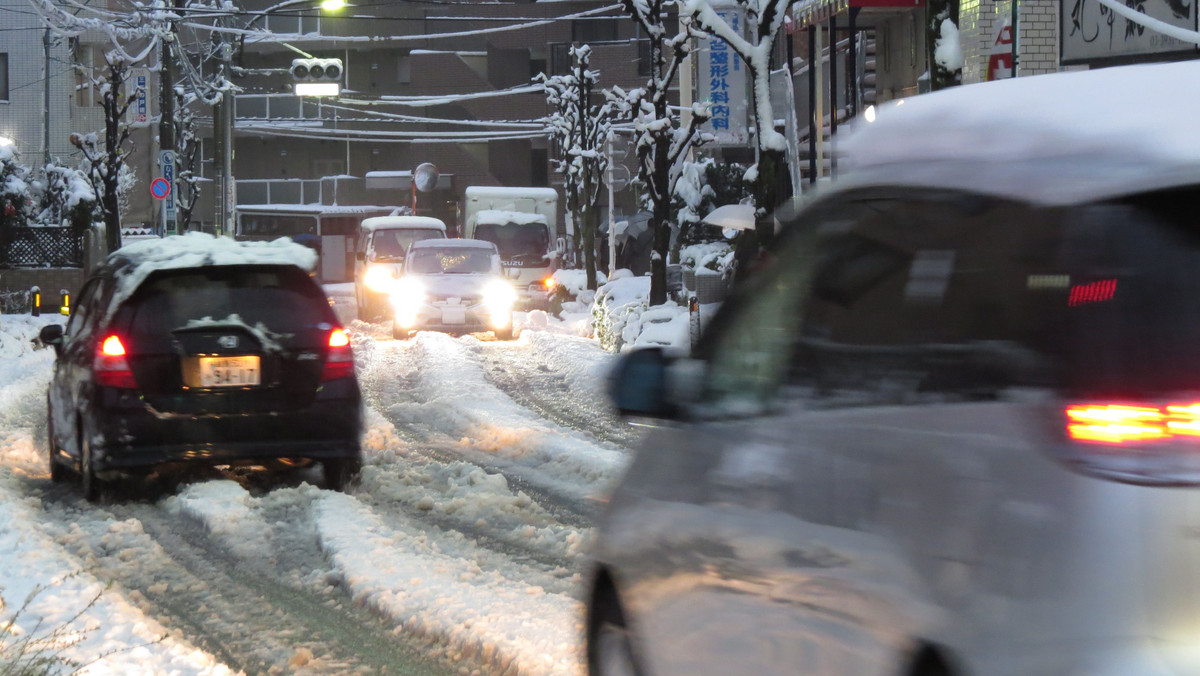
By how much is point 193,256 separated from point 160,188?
25.7 m

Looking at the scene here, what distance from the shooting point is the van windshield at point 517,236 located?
38625 mm

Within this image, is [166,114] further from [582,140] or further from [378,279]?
[582,140]

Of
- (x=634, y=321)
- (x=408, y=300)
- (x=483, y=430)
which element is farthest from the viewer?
(x=408, y=300)

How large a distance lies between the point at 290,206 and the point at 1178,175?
70757mm

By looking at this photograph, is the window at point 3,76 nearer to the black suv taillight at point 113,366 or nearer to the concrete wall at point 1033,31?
the concrete wall at point 1033,31

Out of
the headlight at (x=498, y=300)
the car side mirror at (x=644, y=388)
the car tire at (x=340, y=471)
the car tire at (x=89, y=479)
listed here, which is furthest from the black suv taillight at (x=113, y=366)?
the headlight at (x=498, y=300)

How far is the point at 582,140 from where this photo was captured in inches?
1793

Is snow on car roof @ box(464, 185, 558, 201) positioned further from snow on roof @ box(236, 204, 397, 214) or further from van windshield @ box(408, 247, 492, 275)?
snow on roof @ box(236, 204, 397, 214)

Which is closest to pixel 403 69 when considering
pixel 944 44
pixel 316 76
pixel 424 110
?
pixel 424 110

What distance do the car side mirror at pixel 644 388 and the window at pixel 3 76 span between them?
56.1 m

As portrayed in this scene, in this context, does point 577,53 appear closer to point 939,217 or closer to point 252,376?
point 252,376

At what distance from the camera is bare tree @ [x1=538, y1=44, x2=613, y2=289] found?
4384cm

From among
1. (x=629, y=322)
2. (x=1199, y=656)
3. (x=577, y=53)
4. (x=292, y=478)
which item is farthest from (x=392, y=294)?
(x=1199, y=656)

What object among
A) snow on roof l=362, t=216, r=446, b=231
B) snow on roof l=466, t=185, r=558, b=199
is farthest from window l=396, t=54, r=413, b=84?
snow on roof l=362, t=216, r=446, b=231
